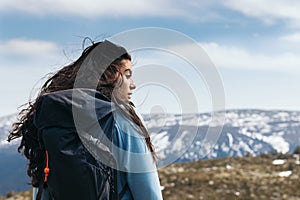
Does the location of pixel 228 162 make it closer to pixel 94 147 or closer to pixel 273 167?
pixel 273 167

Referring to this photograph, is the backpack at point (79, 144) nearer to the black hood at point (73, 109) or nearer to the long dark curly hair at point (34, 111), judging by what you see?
the black hood at point (73, 109)

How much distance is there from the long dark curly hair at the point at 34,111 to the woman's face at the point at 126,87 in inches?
1.2

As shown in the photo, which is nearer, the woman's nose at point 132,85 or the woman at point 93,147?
the woman at point 93,147

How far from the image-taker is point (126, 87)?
353 centimetres

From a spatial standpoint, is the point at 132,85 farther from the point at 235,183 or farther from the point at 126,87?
the point at 235,183

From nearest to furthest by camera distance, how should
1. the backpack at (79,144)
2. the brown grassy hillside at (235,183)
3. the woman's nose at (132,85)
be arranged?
1. the backpack at (79,144)
2. the woman's nose at (132,85)
3. the brown grassy hillside at (235,183)

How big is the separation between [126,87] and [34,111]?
0.57m

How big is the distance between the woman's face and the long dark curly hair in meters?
0.03

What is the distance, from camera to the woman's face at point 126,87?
11.5 ft

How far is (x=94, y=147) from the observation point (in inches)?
130

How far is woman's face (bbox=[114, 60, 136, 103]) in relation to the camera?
352 cm

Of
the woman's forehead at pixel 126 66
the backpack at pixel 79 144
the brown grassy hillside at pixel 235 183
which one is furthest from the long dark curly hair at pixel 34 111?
the brown grassy hillside at pixel 235 183

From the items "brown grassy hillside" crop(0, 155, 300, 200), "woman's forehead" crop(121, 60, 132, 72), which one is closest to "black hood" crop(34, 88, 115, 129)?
"woman's forehead" crop(121, 60, 132, 72)

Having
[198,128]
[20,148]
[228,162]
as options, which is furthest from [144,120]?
[228,162]
